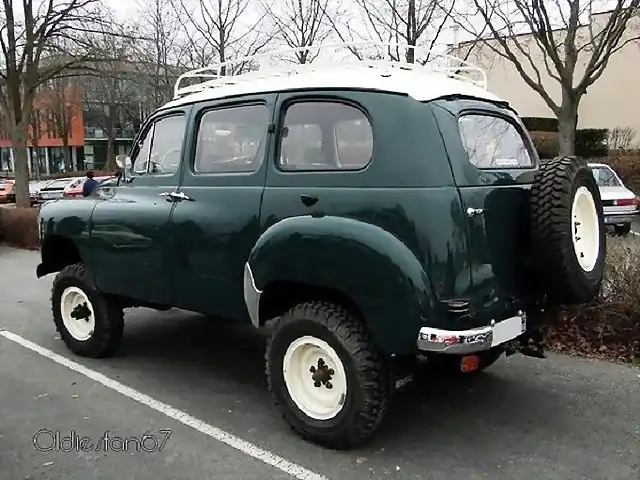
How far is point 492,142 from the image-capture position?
13.8ft

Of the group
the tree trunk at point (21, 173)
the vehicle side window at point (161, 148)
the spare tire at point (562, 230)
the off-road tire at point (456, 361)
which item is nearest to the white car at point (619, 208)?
the off-road tire at point (456, 361)

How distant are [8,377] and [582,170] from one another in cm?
459

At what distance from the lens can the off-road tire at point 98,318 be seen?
221 inches

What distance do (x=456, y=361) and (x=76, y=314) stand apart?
136 inches

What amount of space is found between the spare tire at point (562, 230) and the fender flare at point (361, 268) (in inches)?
30.0

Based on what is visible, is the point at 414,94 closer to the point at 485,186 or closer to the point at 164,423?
the point at 485,186

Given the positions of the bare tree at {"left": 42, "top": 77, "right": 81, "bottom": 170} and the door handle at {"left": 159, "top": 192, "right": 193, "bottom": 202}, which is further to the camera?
the bare tree at {"left": 42, "top": 77, "right": 81, "bottom": 170}

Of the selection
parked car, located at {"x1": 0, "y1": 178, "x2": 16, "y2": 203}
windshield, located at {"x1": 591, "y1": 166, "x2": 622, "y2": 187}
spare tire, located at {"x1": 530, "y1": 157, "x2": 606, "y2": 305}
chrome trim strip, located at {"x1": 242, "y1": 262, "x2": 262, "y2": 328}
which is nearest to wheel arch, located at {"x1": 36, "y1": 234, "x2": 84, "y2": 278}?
chrome trim strip, located at {"x1": 242, "y1": 262, "x2": 262, "y2": 328}

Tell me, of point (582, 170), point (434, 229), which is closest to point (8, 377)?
point (434, 229)

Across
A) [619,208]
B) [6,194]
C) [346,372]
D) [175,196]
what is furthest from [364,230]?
[6,194]

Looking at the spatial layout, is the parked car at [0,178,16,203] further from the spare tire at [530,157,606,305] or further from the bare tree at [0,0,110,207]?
the spare tire at [530,157,606,305]

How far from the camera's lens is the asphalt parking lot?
12.3 feet

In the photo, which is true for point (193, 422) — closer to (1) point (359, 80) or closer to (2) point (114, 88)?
(1) point (359, 80)
